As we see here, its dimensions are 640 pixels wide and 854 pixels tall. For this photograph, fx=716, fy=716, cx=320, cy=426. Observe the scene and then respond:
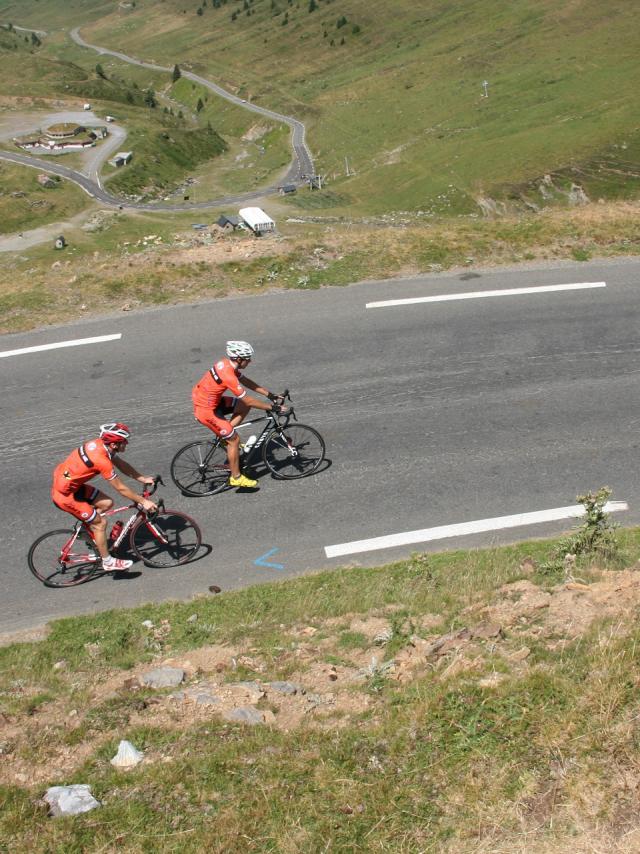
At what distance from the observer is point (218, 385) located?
11.4 meters

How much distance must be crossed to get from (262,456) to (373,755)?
22.4 feet

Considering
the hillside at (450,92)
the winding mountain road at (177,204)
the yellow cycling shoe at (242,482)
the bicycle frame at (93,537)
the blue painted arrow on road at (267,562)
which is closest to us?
Answer: the bicycle frame at (93,537)

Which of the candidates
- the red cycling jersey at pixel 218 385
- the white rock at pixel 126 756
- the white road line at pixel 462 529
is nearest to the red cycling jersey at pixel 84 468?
the red cycling jersey at pixel 218 385

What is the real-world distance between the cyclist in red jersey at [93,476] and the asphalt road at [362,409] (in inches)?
36.5

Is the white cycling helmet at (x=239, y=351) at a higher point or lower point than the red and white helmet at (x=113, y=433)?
higher

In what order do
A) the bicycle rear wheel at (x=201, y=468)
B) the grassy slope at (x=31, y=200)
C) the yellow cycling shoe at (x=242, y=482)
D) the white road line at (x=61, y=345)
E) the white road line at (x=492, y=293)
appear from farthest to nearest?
the grassy slope at (x=31, y=200) < the white road line at (x=492, y=293) < the white road line at (x=61, y=345) < the bicycle rear wheel at (x=201, y=468) < the yellow cycling shoe at (x=242, y=482)

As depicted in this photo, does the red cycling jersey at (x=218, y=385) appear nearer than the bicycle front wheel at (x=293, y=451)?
Yes

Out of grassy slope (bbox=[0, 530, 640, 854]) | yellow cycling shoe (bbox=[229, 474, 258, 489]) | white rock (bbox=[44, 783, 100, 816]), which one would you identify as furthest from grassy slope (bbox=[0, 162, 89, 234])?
white rock (bbox=[44, 783, 100, 816])

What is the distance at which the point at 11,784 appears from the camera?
6.37m

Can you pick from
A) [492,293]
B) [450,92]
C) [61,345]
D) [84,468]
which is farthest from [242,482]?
[450,92]

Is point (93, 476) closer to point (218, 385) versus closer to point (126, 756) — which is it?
point (218, 385)

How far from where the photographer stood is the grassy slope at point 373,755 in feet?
18.3

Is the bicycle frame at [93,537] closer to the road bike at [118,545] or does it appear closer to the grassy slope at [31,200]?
the road bike at [118,545]

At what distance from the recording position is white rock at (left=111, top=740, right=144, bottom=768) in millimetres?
6530
